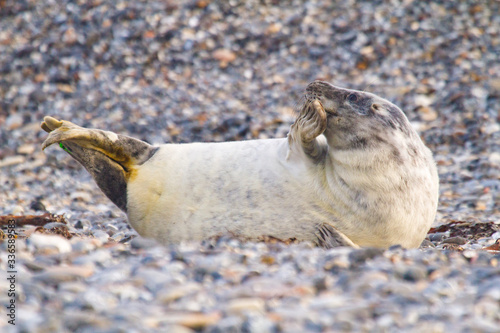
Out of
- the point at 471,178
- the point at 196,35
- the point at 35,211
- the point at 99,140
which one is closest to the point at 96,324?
the point at 99,140

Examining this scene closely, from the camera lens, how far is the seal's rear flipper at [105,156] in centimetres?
431

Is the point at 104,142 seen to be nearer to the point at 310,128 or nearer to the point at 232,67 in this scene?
the point at 310,128

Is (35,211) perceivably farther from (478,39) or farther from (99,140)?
(478,39)

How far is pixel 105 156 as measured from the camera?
4.36 metres

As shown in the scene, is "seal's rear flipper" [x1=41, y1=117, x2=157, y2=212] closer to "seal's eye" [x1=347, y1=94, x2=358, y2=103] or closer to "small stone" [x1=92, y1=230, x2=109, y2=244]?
"small stone" [x1=92, y1=230, x2=109, y2=244]

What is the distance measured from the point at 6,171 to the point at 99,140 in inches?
116

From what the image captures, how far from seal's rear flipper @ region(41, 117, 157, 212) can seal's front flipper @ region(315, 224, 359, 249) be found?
53.3 inches

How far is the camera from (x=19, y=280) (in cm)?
249

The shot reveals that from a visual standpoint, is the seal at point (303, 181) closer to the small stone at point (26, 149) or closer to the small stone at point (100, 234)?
the small stone at point (100, 234)

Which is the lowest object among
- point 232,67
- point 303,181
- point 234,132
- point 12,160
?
point 12,160

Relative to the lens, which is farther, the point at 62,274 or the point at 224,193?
the point at 224,193

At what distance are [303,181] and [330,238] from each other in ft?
1.38

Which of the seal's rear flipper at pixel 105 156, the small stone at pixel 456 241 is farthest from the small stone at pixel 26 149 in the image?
the small stone at pixel 456 241

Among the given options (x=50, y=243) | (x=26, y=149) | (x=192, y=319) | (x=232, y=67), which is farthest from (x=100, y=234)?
(x=232, y=67)
